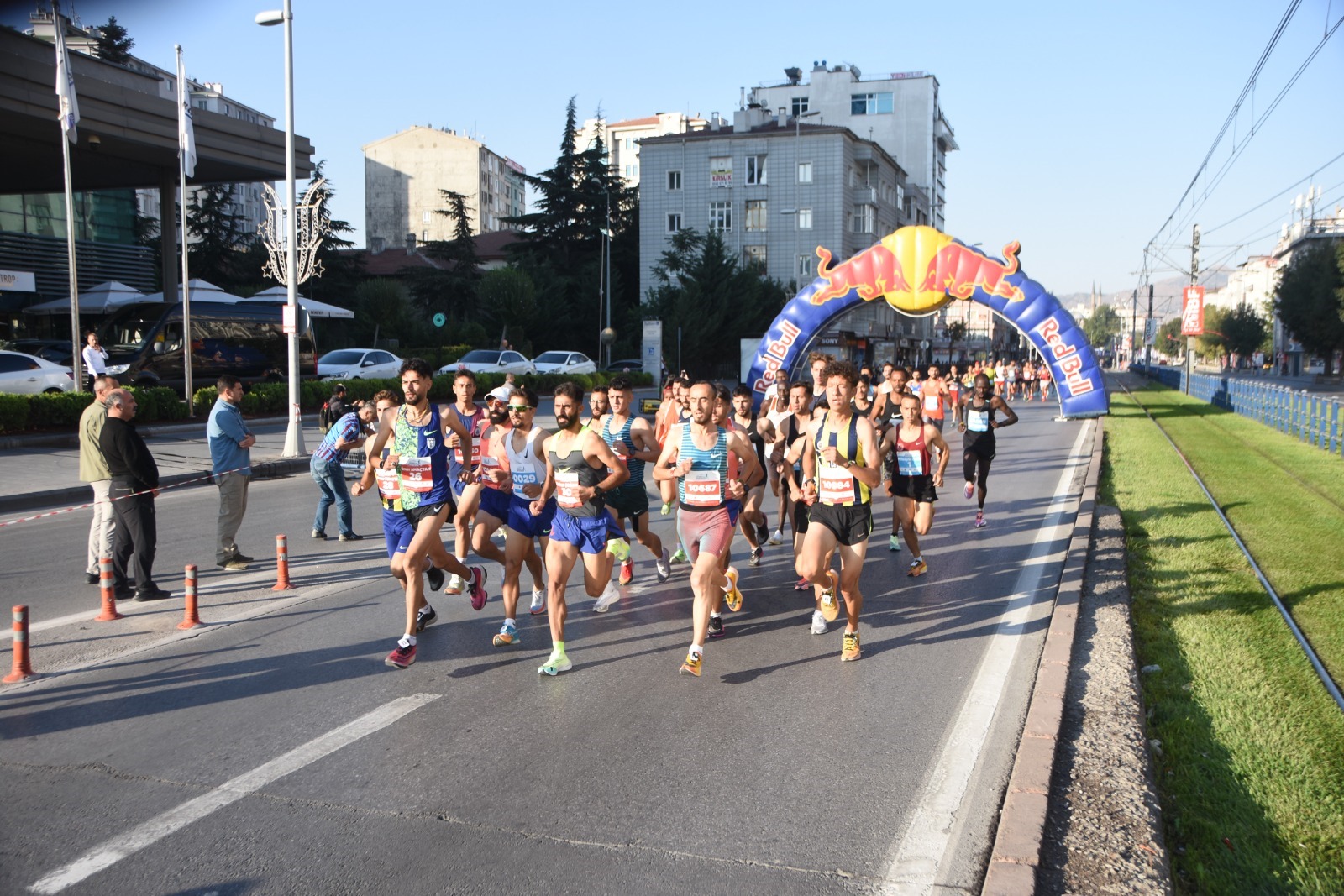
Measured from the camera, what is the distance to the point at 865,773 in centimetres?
502

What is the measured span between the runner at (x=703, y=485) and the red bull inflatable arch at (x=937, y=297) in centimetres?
1977

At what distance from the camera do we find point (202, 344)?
2825 cm

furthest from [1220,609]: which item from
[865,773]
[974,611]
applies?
[865,773]

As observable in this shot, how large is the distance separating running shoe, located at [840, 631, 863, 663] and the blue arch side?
20922mm

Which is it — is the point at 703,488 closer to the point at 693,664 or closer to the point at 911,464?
the point at 693,664

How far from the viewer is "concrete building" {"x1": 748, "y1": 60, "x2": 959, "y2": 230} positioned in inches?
3282

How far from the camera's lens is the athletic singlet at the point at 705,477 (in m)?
7.02

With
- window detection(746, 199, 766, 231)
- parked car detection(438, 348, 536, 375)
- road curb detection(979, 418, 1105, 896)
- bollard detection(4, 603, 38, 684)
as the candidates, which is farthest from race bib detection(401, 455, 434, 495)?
window detection(746, 199, 766, 231)

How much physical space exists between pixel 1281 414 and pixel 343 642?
87.5 ft

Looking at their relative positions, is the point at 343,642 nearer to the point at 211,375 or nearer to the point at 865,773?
the point at 865,773

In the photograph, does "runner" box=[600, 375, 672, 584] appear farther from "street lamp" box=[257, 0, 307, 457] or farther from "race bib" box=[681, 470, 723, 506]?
"street lamp" box=[257, 0, 307, 457]

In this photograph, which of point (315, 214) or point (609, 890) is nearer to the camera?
point (609, 890)

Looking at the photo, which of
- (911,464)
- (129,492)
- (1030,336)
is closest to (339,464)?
(129,492)

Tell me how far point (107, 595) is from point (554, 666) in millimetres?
3589
